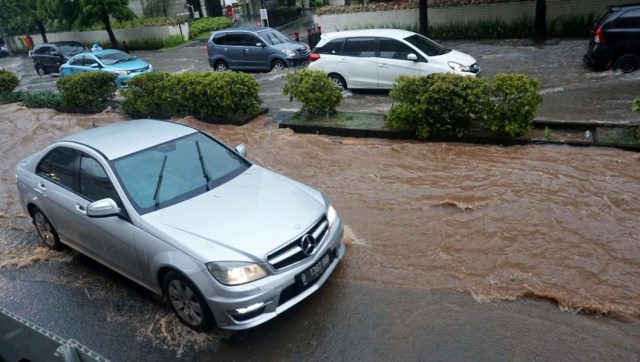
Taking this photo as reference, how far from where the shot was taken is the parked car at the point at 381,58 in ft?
38.3

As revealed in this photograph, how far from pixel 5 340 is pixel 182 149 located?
3.56 meters

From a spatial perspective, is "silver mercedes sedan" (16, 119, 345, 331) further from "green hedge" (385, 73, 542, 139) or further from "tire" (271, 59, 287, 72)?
"tire" (271, 59, 287, 72)

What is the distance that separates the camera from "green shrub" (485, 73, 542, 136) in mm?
8484

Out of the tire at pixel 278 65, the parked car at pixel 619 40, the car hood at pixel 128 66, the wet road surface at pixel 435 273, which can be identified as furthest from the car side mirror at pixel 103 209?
the car hood at pixel 128 66

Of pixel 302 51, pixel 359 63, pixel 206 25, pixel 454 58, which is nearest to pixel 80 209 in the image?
pixel 359 63

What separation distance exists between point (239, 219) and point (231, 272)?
597 mm

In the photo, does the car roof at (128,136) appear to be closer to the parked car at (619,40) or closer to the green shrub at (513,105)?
the green shrub at (513,105)

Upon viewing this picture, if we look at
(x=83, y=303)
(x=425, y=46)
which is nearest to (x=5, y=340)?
(x=83, y=303)

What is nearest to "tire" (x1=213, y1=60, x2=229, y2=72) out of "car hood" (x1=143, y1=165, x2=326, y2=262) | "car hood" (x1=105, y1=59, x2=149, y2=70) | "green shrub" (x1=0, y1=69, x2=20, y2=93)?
"car hood" (x1=105, y1=59, x2=149, y2=70)

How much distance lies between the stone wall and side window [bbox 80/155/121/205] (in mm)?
18313

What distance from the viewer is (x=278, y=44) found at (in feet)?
57.3

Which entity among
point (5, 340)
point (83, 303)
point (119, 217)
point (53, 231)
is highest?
point (5, 340)

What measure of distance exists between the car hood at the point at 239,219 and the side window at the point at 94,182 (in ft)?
2.16

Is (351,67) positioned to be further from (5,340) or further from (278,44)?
(5,340)
